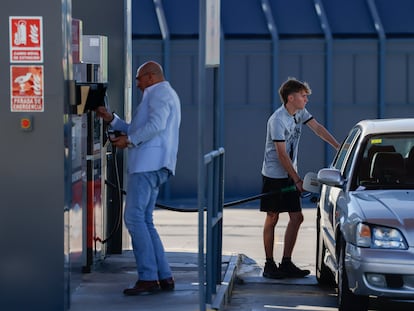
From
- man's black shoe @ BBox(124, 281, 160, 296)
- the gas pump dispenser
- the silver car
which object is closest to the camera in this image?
the silver car

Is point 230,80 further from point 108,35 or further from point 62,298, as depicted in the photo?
point 62,298

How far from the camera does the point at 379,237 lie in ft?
25.4

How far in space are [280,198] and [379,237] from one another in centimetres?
301

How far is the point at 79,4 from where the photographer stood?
11031 mm

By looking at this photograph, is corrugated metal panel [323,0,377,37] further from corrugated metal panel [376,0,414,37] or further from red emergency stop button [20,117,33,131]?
red emergency stop button [20,117,33,131]

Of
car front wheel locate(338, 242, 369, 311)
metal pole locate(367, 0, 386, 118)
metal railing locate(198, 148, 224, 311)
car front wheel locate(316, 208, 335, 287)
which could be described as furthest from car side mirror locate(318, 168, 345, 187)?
metal pole locate(367, 0, 386, 118)

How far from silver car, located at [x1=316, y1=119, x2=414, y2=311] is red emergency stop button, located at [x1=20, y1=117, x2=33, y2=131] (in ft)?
7.89

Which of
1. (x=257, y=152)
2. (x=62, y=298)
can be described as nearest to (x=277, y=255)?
(x=62, y=298)

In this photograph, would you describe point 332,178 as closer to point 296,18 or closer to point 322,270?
point 322,270

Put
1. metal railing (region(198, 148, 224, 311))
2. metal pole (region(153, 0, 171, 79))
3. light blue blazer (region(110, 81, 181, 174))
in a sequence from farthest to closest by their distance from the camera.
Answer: metal pole (region(153, 0, 171, 79))
light blue blazer (region(110, 81, 181, 174))
metal railing (region(198, 148, 224, 311))

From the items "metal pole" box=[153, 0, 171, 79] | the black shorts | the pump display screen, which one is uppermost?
"metal pole" box=[153, 0, 171, 79]

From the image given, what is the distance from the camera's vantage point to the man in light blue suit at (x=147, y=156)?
868cm

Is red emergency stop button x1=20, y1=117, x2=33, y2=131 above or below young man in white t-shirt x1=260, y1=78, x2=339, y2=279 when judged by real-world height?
above

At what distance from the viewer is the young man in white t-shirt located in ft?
34.9
